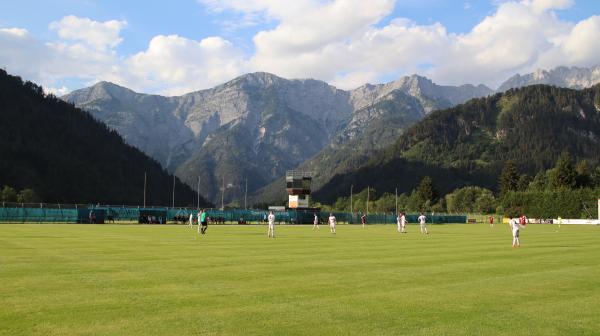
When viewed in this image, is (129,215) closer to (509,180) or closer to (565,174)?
(565,174)

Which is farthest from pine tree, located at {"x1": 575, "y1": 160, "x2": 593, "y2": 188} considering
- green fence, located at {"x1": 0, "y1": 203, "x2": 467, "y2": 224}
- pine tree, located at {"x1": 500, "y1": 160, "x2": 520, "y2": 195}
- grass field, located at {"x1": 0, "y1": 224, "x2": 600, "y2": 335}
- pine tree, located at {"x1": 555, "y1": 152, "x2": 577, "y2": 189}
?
grass field, located at {"x1": 0, "y1": 224, "x2": 600, "y2": 335}

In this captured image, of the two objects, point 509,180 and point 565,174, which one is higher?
point 565,174

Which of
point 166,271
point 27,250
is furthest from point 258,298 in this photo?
point 27,250

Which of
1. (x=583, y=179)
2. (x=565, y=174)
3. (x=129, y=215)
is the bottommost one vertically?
(x=129, y=215)

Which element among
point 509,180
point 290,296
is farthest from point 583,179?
point 290,296

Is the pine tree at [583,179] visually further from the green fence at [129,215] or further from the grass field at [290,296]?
the grass field at [290,296]

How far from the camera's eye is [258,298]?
14.5 m

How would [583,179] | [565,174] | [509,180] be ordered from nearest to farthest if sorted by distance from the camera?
[565,174]
[583,179]
[509,180]

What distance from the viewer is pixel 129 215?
93.8 meters

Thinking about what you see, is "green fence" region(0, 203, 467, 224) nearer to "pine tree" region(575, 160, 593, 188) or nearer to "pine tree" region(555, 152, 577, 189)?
"pine tree" region(555, 152, 577, 189)

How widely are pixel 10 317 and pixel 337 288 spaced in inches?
325

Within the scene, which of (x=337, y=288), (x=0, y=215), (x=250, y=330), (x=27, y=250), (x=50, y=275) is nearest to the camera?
(x=250, y=330)

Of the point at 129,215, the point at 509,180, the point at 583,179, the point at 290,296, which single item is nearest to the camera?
the point at 290,296

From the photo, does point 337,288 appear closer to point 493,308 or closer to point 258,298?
point 258,298
